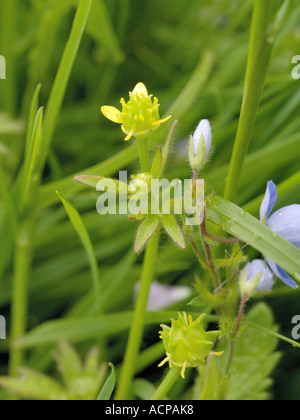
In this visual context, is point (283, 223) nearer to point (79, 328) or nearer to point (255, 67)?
point (255, 67)

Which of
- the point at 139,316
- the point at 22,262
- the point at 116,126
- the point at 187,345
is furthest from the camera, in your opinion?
the point at 116,126

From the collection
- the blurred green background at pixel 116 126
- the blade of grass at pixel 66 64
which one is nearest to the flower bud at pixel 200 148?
the blurred green background at pixel 116 126

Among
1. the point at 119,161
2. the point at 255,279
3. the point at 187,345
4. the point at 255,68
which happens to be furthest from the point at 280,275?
the point at 119,161

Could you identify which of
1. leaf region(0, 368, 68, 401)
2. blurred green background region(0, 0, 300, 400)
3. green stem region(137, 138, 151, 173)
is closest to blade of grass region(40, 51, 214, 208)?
blurred green background region(0, 0, 300, 400)

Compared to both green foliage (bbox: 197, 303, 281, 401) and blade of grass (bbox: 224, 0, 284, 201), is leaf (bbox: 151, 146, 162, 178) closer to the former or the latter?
blade of grass (bbox: 224, 0, 284, 201)

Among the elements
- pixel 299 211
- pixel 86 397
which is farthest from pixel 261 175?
pixel 86 397

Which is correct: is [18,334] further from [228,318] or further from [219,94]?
[219,94]

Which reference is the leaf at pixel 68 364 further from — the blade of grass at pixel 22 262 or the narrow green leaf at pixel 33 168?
the narrow green leaf at pixel 33 168
